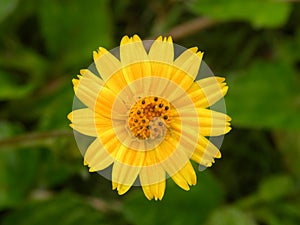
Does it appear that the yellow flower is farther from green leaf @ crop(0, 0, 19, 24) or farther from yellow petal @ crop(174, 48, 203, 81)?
green leaf @ crop(0, 0, 19, 24)

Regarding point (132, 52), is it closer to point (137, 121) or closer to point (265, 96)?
point (137, 121)

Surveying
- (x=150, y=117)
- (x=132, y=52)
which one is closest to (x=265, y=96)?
(x=150, y=117)

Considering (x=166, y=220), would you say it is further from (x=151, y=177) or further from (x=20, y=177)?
(x=151, y=177)

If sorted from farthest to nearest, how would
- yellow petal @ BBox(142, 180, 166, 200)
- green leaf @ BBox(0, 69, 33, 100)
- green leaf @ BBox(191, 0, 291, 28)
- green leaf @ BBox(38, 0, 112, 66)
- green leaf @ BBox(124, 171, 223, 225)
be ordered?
green leaf @ BBox(38, 0, 112, 66) < green leaf @ BBox(191, 0, 291, 28) < green leaf @ BBox(0, 69, 33, 100) < green leaf @ BBox(124, 171, 223, 225) < yellow petal @ BBox(142, 180, 166, 200)

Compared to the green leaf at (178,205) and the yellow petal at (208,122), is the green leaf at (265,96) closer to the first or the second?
the green leaf at (178,205)

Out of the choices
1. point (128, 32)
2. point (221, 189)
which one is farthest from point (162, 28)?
point (221, 189)

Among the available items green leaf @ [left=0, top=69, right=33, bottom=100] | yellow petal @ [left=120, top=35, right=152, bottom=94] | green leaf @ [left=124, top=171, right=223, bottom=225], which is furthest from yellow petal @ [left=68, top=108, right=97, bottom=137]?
green leaf @ [left=0, top=69, right=33, bottom=100]

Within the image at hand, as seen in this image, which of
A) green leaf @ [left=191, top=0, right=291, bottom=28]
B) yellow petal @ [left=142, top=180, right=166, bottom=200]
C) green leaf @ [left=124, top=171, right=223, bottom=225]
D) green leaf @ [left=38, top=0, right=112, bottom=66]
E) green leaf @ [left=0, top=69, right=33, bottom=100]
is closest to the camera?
yellow petal @ [left=142, top=180, right=166, bottom=200]

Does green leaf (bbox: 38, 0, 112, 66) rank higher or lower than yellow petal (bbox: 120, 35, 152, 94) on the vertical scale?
lower
